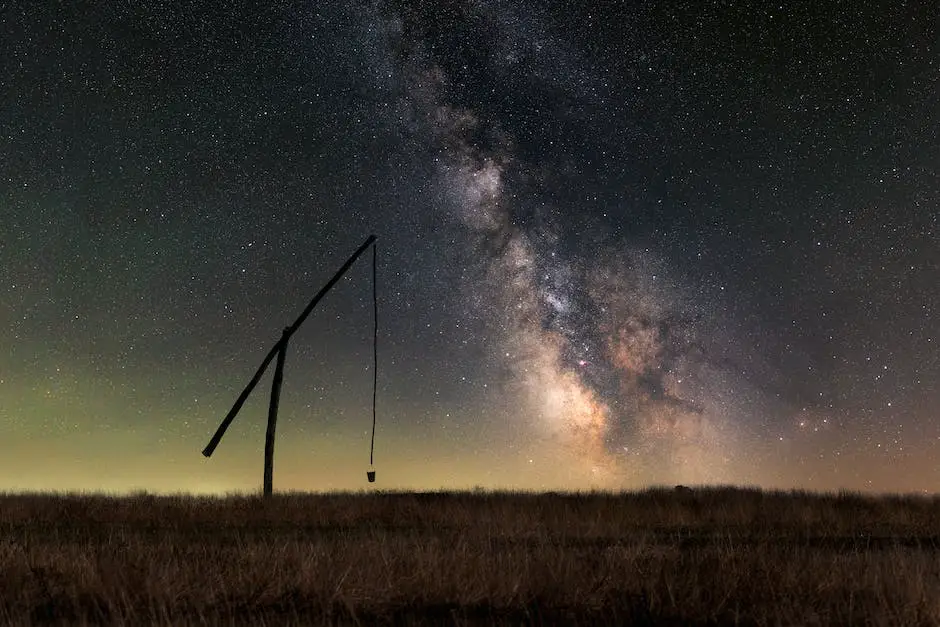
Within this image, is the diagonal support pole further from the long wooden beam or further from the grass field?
the grass field

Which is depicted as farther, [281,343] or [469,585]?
[281,343]

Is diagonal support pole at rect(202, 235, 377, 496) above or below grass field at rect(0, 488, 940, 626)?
above

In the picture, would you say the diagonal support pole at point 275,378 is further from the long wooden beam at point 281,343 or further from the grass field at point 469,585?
the grass field at point 469,585

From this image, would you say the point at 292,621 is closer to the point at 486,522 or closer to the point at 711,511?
the point at 486,522

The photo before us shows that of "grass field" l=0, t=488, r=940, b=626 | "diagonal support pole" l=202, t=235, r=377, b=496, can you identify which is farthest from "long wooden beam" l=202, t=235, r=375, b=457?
"grass field" l=0, t=488, r=940, b=626

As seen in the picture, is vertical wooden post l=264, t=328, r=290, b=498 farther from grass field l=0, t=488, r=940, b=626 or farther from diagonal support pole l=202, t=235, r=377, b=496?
grass field l=0, t=488, r=940, b=626

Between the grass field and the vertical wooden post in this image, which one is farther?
the vertical wooden post

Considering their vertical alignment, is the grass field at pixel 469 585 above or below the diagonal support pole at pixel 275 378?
below

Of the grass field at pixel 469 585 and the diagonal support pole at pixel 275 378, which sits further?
the diagonal support pole at pixel 275 378

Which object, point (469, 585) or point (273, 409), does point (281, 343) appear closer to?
point (273, 409)

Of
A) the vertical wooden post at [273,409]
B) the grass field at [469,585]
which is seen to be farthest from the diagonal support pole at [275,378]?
the grass field at [469,585]

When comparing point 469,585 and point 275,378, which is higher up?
point 275,378

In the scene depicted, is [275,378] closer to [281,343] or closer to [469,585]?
[281,343]

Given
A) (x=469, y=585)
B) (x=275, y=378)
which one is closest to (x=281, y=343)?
(x=275, y=378)
